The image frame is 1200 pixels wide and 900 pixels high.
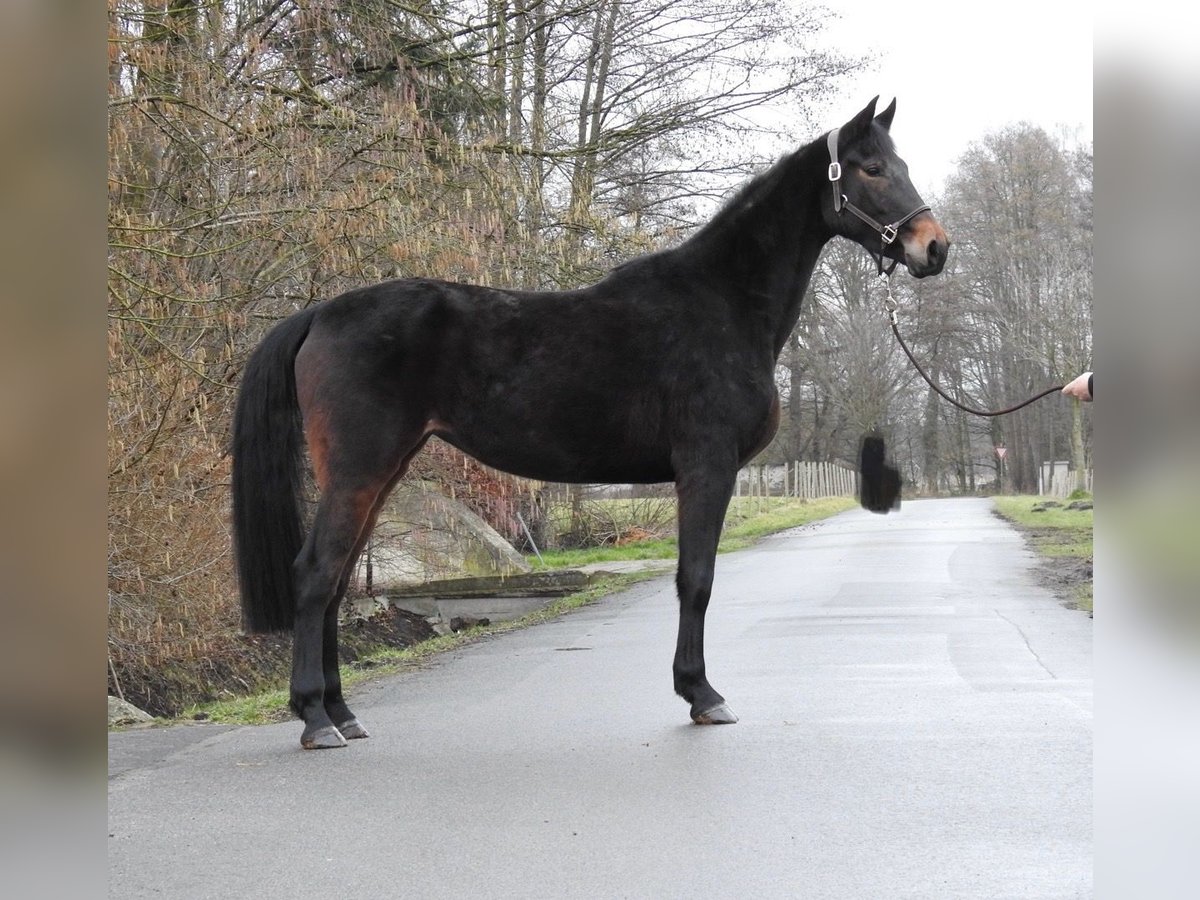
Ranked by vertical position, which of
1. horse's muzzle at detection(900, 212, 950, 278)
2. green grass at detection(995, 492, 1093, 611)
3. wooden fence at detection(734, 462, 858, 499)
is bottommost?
green grass at detection(995, 492, 1093, 611)

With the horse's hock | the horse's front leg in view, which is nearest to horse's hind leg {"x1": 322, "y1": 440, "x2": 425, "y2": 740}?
the horse's front leg

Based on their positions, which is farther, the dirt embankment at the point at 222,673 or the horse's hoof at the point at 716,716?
the dirt embankment at the point at 222,673

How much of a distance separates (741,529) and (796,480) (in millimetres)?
13432

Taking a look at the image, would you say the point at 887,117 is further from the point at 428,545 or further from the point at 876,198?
the point at 428,545

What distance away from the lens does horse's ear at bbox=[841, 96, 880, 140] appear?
5645 millimetres

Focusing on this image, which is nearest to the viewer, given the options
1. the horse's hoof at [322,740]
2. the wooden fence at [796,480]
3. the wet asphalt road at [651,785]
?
the wet asphalt road at [651,785]

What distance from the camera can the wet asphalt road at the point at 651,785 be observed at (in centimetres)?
344

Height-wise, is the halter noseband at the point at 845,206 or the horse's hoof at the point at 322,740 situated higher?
the halter noseband at the point at 845,206

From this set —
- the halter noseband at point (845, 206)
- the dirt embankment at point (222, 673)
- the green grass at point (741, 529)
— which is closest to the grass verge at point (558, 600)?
the green grass at point (741, 529)

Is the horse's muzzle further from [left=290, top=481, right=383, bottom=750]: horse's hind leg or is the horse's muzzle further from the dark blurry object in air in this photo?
[left=290, top=481, right=383, bottom=750]: horse's hind leg

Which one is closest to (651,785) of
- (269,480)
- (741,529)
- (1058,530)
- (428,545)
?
(269,480)
